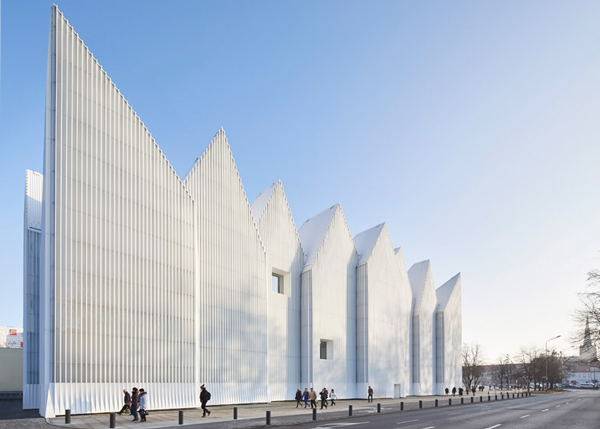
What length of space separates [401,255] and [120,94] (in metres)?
39.3

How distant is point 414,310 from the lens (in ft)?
199

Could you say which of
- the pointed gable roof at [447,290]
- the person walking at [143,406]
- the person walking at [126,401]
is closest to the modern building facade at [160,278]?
the person walking at [126,401]

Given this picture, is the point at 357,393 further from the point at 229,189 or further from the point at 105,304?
the point at 105,304

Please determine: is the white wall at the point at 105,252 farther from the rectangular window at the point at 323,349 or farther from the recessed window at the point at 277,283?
the rectangular window at the point at 323,349

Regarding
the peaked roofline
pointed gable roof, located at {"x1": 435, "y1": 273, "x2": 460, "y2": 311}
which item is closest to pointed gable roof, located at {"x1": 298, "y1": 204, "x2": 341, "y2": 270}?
the peaked roofline

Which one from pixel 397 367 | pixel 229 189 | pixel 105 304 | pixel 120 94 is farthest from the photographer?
pixel 397 367

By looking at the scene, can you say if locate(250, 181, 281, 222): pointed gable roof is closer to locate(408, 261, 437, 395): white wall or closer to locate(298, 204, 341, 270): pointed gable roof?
locate(298, 204, 341, 270): pointed gable roof

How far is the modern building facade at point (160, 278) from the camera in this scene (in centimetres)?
2439

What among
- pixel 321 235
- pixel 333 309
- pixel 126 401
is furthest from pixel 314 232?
pixel 126 401

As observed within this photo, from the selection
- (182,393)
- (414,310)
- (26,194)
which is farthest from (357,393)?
(26,194)

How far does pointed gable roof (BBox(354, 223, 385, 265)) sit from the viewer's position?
50138mm

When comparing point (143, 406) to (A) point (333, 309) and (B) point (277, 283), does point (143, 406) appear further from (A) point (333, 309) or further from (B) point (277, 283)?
(A) point (333, 309)

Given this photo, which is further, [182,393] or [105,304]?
[182,393]

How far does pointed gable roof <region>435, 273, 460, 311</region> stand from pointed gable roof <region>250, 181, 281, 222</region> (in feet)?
109
